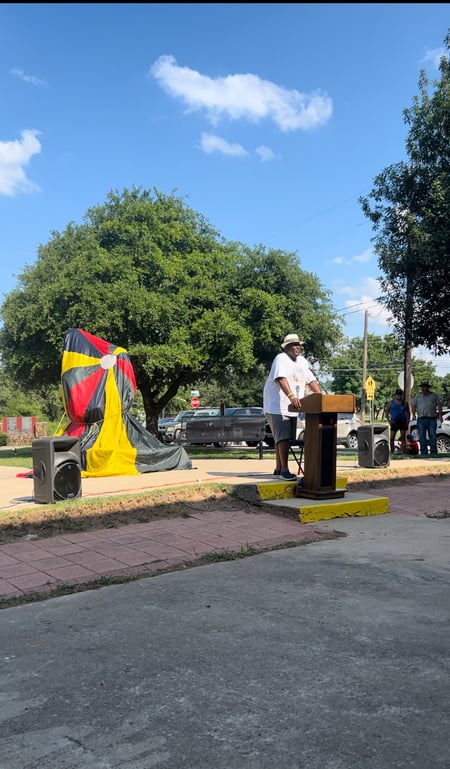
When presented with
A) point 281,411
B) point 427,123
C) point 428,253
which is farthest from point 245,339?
point 281,411

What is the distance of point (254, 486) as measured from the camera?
7.61m

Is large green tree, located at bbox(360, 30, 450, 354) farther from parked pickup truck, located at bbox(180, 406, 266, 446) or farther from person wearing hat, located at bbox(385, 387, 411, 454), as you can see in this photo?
parked pickup truck, located at bbox(180, 406, 266, 446)

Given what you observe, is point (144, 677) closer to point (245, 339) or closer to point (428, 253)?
point (428, 253)

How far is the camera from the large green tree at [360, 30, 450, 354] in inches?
557

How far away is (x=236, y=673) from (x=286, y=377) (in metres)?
5.29

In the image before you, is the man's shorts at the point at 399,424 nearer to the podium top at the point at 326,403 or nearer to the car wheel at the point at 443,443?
the car wheel at the point at 443,443

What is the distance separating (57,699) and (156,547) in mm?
2859

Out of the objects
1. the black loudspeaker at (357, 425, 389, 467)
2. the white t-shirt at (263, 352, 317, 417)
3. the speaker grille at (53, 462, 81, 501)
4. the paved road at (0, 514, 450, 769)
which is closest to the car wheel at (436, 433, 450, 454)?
the black loudspeaker at (357, 425, 389, 467)

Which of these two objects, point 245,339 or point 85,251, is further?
point 85,251

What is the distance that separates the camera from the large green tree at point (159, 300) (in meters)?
17.2

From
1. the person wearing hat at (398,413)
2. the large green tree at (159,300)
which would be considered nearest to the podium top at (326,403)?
the person wearing hat at (398,413)

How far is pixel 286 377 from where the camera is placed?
8055mm

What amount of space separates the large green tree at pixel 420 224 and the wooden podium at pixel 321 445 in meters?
7.72

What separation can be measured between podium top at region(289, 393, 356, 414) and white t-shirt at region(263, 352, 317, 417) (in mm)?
617
